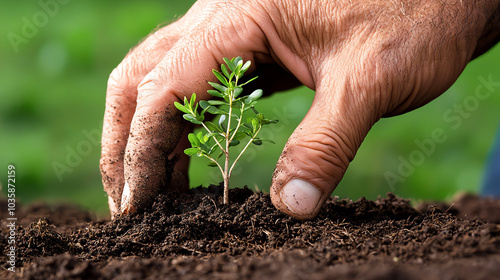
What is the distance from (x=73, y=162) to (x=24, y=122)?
2.83 ft

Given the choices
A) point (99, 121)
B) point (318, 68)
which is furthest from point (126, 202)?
point (99, 121)

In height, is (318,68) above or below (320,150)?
above

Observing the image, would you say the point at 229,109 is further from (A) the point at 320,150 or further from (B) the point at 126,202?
(B) the point at 126,202

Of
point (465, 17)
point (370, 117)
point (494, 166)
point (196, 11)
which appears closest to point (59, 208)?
point (196, 11)

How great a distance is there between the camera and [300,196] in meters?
2.09

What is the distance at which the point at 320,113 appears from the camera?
2217mm

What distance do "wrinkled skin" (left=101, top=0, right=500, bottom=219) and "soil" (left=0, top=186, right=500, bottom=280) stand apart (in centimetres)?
16

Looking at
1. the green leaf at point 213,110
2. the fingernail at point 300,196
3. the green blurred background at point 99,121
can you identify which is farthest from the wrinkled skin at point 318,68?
the green blurred background at point 99,121

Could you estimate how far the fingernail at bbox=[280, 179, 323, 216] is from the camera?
82.5 inches

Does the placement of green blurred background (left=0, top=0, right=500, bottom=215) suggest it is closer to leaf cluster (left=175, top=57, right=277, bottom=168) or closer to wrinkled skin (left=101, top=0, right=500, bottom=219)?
wrinkled skin (left=101, top=0, right=500, bottom=219)

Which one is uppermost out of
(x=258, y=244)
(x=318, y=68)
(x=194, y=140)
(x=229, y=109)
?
(x=318, y=68)

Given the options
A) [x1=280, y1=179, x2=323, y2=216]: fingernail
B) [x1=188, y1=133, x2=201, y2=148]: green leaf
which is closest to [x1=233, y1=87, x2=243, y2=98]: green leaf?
[x1=188, y1=133, x2=201, y2=148]: green leaf

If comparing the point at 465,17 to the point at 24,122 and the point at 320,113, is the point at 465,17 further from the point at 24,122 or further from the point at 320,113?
the point at 24,122

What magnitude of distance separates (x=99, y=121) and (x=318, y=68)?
3804 millimetres
